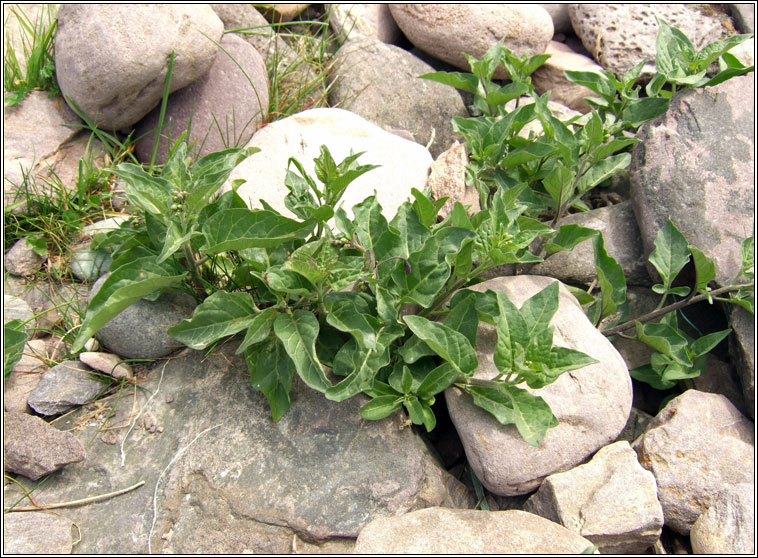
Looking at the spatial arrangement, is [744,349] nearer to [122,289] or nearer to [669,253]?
[669,253]

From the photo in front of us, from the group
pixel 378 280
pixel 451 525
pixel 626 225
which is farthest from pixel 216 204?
pixel 626 225

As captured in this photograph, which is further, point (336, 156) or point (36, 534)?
point (336, 156)

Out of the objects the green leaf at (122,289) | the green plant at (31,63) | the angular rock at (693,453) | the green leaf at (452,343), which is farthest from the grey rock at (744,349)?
the green plant at (31,63)

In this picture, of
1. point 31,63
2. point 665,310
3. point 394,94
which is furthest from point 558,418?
point 31,63

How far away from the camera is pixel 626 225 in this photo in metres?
3.19

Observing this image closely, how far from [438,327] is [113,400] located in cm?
145

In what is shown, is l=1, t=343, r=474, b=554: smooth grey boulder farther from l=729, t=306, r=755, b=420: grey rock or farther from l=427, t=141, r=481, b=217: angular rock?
l=729, t=306, r=755, b=420: grey rock

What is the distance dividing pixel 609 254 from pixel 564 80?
1.45 metres

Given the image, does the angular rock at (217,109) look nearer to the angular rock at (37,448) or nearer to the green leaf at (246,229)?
the green leaf at (246,229)

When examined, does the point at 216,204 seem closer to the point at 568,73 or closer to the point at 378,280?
the point at 378,280

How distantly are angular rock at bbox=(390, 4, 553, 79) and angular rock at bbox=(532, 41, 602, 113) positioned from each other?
15cm

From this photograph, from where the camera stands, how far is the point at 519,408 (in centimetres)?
237

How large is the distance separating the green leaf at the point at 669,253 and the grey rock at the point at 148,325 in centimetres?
210

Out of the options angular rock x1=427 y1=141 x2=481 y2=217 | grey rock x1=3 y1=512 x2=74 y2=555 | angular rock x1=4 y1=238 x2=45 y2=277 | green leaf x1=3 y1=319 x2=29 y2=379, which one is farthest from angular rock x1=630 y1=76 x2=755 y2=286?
angular rock x1=4 y1=238 x2=45 y2=277
